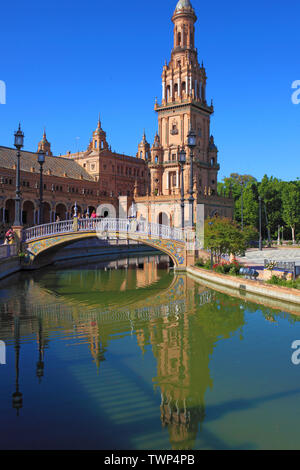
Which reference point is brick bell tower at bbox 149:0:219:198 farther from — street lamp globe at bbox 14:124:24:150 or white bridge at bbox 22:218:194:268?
street lamp globe at bbox 14:124:24:150

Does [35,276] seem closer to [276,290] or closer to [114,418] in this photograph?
[276,290]

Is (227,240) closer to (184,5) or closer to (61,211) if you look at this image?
(61,211)

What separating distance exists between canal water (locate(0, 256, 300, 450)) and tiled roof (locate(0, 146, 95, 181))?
143ft

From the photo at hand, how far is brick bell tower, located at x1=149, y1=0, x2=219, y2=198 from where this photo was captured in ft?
210

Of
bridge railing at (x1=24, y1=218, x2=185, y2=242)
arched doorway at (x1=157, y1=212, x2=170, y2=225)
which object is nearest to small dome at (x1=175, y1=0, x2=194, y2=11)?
arched doorway at (x1=157, y1=212, x2=170, y2=225)

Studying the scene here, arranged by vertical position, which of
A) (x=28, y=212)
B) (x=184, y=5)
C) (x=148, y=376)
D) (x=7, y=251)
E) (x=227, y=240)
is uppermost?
(x=184, y=5)

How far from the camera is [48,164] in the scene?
64875 millimetres

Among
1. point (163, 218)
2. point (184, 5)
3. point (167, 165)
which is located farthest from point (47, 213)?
point (184, 5)

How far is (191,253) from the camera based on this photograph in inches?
1182

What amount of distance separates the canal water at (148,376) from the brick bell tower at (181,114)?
159ft

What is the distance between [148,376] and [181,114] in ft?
195

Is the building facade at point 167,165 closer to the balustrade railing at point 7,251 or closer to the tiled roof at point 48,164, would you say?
the tiled roof at point 48,164

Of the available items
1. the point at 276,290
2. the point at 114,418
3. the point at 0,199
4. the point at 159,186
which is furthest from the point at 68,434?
the point at 159,186

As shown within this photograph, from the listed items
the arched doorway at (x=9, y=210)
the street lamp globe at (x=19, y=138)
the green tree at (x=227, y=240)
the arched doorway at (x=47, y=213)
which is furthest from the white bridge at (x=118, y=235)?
the arched doorway at (x=47, y=213)
